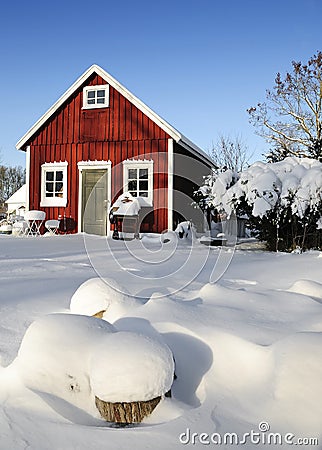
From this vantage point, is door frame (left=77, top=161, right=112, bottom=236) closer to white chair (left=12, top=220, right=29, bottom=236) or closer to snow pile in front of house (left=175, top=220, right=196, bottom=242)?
white chair (left=12, top=220, right=29, bottom=236)

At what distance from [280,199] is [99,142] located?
623 cm

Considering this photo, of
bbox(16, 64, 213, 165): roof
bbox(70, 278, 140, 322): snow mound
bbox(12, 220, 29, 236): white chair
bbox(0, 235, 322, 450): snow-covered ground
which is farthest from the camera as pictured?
bbox(12, 220, 29, 236): white chair

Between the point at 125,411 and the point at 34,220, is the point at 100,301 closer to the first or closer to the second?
the point at 125,411

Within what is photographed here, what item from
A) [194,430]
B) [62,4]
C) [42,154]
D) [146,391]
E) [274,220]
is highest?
[62,4]

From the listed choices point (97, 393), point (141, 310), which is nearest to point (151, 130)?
point (141, 310)

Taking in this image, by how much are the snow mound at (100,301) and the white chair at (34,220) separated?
901 centimetres

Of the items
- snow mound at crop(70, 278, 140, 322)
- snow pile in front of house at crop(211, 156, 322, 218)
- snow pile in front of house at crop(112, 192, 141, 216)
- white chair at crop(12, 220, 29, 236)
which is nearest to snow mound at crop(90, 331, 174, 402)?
snow mound at crop(70, 278, 140, 322)

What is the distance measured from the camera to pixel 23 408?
176 centimetres

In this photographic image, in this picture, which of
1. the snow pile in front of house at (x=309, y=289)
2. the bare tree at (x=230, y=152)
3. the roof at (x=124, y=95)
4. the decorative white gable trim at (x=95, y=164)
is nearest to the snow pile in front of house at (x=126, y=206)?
the decorative white gable trim at (x=95, y=164)

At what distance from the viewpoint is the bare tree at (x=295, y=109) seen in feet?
67.1

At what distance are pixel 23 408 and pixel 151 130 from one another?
33.9 ft

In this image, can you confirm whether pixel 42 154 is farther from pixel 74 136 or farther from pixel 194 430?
pixel 194 430

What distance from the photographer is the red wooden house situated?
37.5 feet

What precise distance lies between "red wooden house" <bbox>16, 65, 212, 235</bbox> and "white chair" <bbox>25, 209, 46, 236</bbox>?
0.42 metres
